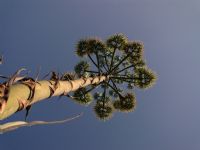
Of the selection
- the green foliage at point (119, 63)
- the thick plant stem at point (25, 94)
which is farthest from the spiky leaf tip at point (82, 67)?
the thick plant stem at point (25, 94)

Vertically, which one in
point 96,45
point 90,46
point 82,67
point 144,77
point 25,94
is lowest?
point 25,94

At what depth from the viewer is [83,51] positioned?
1975 cm

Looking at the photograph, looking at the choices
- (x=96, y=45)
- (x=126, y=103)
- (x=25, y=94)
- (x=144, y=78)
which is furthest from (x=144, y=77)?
(x=25, y=94)

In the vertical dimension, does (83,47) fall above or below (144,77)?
above

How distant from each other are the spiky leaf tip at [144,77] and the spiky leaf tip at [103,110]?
2107 mm

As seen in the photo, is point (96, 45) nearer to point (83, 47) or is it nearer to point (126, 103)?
point (83, 47)

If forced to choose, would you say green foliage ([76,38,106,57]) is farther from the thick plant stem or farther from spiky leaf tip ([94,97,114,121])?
the thick plant stem

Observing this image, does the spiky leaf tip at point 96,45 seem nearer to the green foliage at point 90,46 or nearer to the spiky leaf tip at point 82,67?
the green foliage at point 90,46

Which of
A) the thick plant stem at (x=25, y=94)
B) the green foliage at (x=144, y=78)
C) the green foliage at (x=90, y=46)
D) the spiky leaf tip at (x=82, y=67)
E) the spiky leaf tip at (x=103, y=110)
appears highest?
the green foliage at (x=90, y=46)

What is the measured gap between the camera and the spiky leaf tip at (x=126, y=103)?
62.7 feet

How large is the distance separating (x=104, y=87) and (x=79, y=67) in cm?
243

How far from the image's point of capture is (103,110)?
1998 centimetres

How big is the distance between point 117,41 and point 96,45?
1.21m

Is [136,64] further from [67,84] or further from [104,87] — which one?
[67,84]
